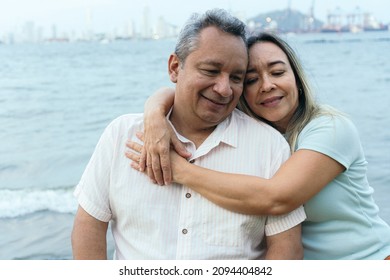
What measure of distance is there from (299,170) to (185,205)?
509 millimetres

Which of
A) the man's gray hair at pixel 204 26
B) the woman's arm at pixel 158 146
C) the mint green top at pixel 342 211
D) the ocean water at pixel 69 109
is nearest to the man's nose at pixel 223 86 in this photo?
the man's gray hair at pixel 204 26

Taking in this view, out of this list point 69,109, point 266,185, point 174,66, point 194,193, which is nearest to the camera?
point 266,185

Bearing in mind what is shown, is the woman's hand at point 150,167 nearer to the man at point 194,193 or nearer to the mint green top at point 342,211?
the man at point 194,193

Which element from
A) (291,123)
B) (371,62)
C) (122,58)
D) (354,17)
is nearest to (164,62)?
(122,58)

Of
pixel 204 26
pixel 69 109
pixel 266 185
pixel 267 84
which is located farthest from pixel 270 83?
pixel 69 109

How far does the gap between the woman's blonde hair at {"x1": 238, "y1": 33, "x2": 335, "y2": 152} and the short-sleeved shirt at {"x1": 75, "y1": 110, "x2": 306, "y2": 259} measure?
200mm

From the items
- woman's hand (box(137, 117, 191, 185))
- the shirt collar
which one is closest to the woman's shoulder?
the shirt collar

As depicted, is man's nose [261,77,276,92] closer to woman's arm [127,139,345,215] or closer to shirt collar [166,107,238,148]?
shirt collar [166,107,238,148]

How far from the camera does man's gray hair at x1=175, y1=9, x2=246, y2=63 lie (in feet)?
7.81

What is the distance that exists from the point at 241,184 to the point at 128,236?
0.57 metres

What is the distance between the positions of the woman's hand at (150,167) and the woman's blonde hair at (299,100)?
1.74 ft

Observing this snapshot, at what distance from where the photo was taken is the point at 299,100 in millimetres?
2777

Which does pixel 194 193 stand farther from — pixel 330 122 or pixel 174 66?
pixel 330 122
